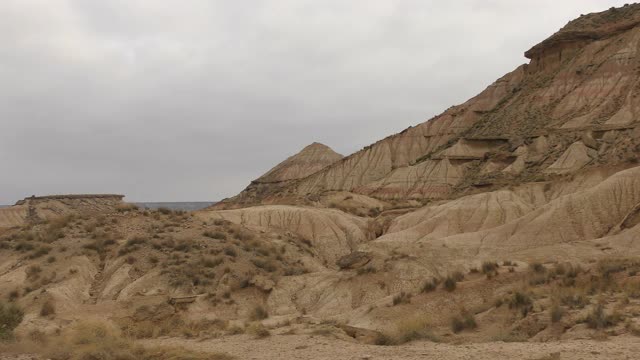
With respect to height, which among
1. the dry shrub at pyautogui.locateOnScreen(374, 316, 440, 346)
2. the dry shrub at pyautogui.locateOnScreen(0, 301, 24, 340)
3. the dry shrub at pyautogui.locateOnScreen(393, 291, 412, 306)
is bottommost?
the dry shrub at pyautogui.locateOnScreen(374, 316, 440, 346)

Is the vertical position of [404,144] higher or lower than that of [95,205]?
higher

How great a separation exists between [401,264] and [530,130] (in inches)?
1809

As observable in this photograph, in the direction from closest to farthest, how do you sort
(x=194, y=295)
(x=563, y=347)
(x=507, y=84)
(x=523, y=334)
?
(x=563, y=347) < (x=523, y=334) < (x=194, y=295) < (x=507, y=84)

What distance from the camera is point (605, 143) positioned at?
5666 centimetres

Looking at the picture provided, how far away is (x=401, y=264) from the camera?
91.5 ft

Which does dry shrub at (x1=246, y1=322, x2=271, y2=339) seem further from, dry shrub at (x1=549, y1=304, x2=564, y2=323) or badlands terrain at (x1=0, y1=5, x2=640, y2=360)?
dry shrub at (x1=549, y1=304, x2=564, y2=323)

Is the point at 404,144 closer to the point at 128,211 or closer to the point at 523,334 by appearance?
the point at 128,211

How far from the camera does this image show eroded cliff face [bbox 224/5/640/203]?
58.5 metres

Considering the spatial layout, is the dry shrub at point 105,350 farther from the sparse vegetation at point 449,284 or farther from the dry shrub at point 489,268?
the dry shrub at point 489,268

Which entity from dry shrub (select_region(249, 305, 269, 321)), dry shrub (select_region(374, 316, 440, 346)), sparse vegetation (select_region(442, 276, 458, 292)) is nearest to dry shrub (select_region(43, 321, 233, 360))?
dry shrub (select_region(374, 316, 440, 346))

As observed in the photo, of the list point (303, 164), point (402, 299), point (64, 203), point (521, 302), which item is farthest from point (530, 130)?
point (303, 164)

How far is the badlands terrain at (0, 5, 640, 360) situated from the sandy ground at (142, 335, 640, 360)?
0.25 ft

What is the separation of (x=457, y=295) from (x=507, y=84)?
72.6 m

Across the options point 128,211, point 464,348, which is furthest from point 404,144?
point 464,348
